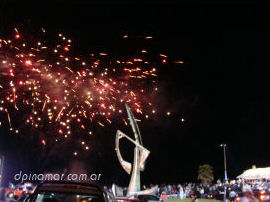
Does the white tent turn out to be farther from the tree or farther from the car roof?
the car roof

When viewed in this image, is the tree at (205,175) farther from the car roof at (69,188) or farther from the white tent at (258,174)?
the car roof at (69,188)

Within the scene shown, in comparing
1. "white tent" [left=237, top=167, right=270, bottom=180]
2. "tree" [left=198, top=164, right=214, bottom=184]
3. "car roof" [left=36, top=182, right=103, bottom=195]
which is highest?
"tree" [left=198, top=164, right=214, bottom=184]

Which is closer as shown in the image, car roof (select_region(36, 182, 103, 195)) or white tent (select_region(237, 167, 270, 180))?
car roof (select_region(36, 182, 103, 195))

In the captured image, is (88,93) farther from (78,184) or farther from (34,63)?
(78,184)

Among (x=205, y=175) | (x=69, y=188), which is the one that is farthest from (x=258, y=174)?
(x=69, y=188)

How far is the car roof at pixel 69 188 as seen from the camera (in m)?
5.81

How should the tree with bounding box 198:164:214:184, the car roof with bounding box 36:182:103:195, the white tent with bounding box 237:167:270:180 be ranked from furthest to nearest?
1. the tree with bounding box 198:164:214:184
2. the white tent with bounding box 237:167:270:180
3. the car roof with bounding box 36:182:103:195

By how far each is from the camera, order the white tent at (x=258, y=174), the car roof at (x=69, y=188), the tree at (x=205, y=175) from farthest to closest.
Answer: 1. the tree at (x=205, y=175)
2. the white tent at (x=258, y=174)
3. the car roof at (x=69, y=188)

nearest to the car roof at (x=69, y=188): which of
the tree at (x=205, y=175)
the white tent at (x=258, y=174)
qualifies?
the white tent at (x=258, y=174)

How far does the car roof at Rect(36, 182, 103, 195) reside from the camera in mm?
5809

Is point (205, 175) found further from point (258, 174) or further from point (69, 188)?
point (69, 188)

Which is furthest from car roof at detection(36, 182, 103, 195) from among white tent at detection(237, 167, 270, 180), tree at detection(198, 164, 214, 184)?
tree at detection(198, 164, 214, 184)

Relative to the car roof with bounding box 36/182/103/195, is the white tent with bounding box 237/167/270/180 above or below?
above

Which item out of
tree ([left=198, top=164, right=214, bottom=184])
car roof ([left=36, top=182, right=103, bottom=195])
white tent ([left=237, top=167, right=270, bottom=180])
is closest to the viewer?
car roof ([left=36, top=182, right=103, bottom=195])
